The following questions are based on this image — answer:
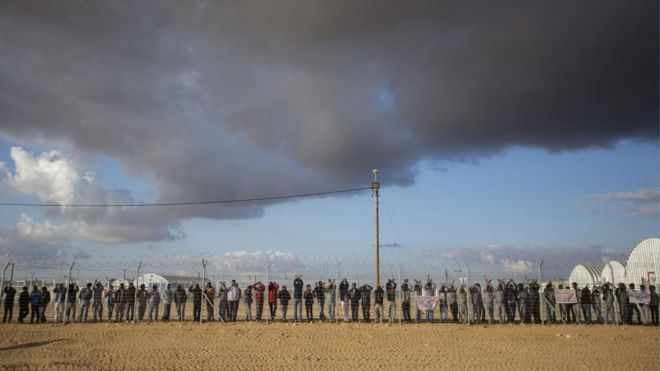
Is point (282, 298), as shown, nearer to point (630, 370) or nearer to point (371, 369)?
point (371, 369)

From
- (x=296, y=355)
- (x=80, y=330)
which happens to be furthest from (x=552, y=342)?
(x=80, y=330)

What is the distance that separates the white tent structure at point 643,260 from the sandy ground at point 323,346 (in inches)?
584

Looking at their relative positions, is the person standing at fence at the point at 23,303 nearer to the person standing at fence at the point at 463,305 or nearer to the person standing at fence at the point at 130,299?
the person standing at fence at the point at 130,299

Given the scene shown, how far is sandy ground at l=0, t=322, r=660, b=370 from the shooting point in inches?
466

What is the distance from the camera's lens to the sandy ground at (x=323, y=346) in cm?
1184

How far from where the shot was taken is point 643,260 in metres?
31.7

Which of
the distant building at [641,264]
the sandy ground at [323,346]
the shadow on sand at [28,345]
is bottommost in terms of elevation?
the sandy ground at [323,346]

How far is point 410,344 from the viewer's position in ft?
47.6

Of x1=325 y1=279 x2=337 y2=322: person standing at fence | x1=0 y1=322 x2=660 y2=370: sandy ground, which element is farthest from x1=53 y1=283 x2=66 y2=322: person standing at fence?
x1=325 y1=279 x2=337 y2=322: person standing at fence

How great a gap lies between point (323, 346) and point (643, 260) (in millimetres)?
27775

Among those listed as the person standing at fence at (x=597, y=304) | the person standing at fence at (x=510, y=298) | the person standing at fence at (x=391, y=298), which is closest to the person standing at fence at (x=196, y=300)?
the person standing at fence at (x=391, y=298)

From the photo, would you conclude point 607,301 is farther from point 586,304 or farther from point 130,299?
point 130,299

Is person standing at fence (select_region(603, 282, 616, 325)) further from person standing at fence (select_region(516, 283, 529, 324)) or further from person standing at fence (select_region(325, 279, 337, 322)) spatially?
person standing at fence (select_region(325, 279, 337, 322))

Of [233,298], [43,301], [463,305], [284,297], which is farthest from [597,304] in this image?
[43,301]
